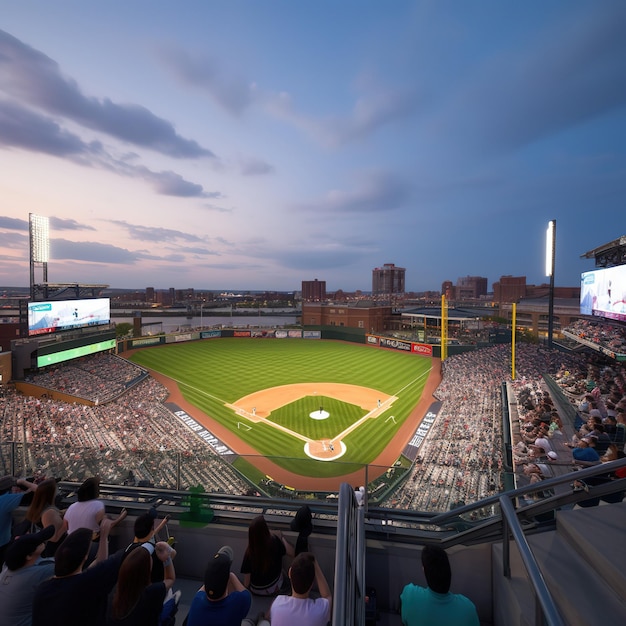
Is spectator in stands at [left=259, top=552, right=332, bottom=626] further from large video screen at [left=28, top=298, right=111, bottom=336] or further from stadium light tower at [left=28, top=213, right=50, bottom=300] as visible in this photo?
stadium light tower at [left=28, top=213, right=50, bottom=300]

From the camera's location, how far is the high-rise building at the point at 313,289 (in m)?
154

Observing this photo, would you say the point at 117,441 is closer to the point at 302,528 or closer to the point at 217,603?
the point at 302,528

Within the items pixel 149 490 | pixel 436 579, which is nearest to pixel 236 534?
pixel 149 490

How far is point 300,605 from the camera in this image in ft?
8.39

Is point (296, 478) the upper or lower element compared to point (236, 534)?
lower

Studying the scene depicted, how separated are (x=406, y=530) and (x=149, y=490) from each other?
380 centimetres

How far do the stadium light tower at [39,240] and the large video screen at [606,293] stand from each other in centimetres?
4440

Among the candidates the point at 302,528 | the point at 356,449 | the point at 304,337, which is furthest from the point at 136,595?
the point at 304,337

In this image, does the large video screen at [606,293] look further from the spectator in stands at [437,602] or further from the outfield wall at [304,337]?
the outfield wall at [304,337]

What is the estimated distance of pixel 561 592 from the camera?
8.98 ft

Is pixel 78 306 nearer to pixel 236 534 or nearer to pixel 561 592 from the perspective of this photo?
pixel 236 534

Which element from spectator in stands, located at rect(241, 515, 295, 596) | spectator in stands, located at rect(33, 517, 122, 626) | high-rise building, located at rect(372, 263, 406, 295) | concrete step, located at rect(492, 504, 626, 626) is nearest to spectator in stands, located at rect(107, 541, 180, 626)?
spectator in stands, located at rect(33, 517, 122, 626)

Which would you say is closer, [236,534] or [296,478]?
[236,534]

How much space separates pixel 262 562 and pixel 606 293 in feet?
73.5
